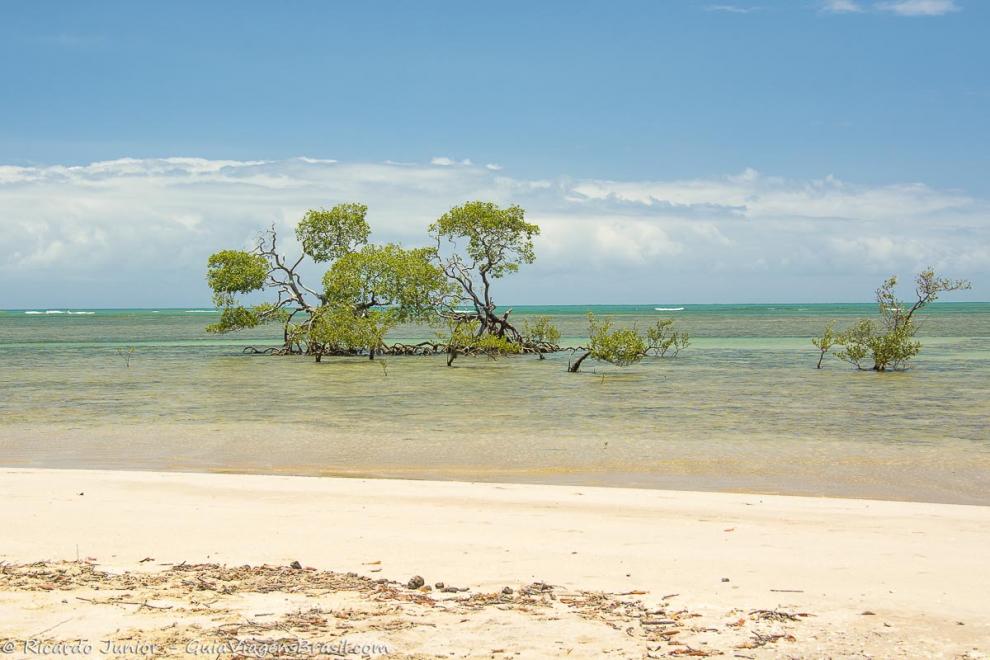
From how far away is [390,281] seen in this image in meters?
44.1

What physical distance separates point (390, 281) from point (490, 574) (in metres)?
37.6

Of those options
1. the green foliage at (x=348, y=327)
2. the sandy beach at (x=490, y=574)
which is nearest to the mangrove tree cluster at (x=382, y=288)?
the green foliage at (x=348, y=327)

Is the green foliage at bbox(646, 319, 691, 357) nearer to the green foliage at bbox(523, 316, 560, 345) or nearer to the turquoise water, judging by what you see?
the turquoise water

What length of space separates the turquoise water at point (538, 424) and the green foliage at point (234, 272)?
27.6 ft

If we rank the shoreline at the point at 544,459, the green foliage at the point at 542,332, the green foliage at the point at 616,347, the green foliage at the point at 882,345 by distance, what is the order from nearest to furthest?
the shoreline at the point at 544,459
the green foliage at the point at 882,345
the green foliage at the point at 616,347
the green foliage at the point at 542,332

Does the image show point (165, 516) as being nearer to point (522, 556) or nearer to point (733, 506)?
point (522, 556)

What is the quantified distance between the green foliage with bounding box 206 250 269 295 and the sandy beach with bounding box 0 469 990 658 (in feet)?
119

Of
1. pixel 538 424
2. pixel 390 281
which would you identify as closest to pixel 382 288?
pixel 390 281

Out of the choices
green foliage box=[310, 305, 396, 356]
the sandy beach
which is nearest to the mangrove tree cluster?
green foliage box=[310, 305, 396, 356]

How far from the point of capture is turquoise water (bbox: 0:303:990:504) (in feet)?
46.6

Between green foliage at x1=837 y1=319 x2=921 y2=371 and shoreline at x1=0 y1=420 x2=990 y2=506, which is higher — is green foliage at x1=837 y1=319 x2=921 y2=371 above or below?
above

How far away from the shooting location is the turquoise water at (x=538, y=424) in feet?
46.6

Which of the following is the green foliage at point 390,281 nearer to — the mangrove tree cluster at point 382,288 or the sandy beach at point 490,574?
the mangrove tree cluster at point 382,288

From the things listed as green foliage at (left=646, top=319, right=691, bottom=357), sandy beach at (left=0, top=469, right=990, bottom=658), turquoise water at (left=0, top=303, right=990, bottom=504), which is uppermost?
green foliage at (left=646, top=319, right=691, bottom=357)
